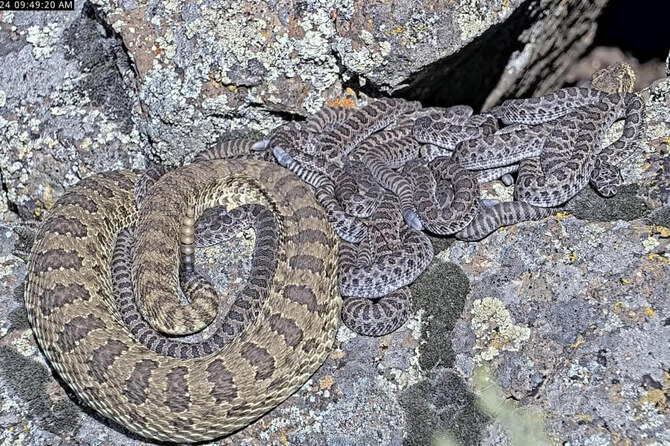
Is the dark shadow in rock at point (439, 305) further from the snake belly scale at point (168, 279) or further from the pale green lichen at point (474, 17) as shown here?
the pale green lichen at point (474, 17)

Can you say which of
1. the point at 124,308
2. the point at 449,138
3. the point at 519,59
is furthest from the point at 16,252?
the point at 519,59

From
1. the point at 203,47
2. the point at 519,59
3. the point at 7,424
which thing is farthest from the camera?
the point at 519,59

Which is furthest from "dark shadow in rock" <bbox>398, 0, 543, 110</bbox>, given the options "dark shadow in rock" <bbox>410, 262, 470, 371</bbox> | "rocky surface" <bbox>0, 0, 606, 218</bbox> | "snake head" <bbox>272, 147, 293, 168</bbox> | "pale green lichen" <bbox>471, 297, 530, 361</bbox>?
"pale green lichen" <bbox>471, 297, 530, 361</bbox>

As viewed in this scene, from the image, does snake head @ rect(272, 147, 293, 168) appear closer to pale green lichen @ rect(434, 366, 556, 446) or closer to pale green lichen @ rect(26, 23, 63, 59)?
pale green lichen @ rect(434, 366, 556, 446)

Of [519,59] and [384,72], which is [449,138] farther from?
[519,59]

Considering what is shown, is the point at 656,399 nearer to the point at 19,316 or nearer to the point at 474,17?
the point at 474,17
